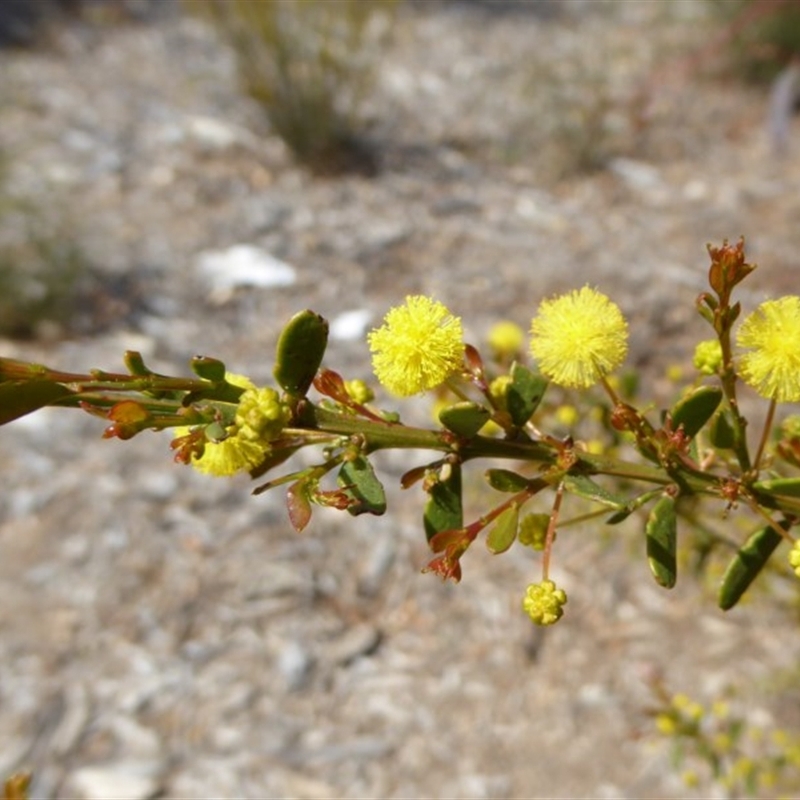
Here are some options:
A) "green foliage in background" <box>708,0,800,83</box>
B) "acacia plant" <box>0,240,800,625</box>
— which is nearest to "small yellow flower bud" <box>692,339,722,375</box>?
"acacia plant" <box>0,240,800,625</box>

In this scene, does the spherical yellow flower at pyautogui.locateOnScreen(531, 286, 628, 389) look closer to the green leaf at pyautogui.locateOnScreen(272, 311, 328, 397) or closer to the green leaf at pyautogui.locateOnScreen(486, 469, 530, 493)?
the green leaf at pyautogui.locateOnScreen(486, 469, 530, 493)

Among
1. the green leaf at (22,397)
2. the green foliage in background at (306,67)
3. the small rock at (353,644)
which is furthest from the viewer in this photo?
the green foliage in background at (306,67)

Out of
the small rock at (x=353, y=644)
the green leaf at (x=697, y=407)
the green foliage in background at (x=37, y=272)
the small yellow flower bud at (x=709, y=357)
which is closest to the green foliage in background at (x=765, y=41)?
the green foliage in background at (x=37, y=272)

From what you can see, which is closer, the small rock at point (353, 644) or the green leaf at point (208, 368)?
the green leaf at point (208, 368)

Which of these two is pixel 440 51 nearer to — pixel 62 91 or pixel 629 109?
pixel 629 109

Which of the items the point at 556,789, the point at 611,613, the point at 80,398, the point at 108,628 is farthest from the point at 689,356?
the point at 80,398

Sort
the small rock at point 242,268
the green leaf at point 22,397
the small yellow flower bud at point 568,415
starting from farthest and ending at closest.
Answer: the small rock at point 242,268
the small yellow flower bud at point 568,415
the green leaf at point 22,397

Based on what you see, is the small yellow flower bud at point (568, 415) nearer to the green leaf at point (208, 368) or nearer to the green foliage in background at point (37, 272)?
the green leaf at point (208, 368)
